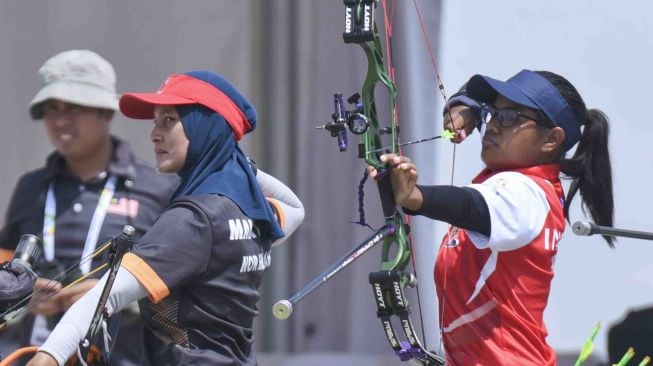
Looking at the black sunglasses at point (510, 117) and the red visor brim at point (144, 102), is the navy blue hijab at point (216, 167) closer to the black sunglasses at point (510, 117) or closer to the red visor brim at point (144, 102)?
the red visor brim at point (144, 102)

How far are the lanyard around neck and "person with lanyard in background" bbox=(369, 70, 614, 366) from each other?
3.58ft

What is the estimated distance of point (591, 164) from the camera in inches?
152

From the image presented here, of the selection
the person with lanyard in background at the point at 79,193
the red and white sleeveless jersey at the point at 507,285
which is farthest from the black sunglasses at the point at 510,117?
the person with lanyard in background at the point at 79,193

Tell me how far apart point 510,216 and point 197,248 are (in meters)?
0.77

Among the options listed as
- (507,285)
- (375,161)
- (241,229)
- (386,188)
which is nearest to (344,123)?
(375,161)

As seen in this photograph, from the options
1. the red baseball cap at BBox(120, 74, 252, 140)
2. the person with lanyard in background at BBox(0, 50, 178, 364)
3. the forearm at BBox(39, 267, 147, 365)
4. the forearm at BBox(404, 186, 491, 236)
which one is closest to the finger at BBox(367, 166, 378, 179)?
the forearm at BBox(404, 186, 491, 236)

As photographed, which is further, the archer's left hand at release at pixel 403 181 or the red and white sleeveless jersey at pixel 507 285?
the red and white sleeveless jersey at pixel 507 285

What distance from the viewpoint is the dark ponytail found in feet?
12.5

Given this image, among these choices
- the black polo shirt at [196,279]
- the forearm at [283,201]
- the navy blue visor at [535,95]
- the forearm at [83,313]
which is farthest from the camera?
the forearm at [283,201]

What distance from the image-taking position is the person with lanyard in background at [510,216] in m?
3.43

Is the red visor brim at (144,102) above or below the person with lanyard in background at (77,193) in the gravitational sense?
above

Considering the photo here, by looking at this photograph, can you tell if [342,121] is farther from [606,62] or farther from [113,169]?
[606,62]

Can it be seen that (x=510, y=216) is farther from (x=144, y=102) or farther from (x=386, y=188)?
(x=144, y=102)

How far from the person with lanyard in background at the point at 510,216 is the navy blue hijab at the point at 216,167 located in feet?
1.22
